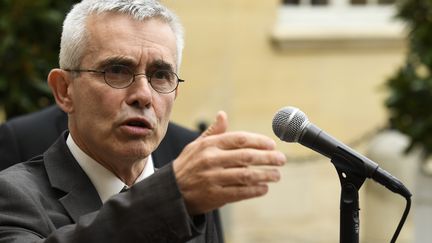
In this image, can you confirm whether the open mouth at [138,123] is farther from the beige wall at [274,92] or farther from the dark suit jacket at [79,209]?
the beige wall at [274,92]

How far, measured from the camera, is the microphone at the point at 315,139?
2867 millimetres

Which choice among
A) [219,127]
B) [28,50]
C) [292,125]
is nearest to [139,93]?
[292,125]

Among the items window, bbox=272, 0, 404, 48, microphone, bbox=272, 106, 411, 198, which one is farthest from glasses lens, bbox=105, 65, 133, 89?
window, bbox=272, 0, 404, 48

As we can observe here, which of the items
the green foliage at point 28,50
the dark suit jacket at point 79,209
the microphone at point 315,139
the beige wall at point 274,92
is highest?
the microphone at point 315,139

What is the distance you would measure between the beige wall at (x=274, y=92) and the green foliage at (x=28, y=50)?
368cm

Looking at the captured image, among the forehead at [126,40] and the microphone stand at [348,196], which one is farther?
the forehead at [126,40]

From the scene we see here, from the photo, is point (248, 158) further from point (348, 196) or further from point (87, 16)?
point (87, 16)

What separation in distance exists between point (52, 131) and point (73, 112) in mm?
1839

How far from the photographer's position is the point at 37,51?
6660 mm

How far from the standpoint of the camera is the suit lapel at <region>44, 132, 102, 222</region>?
3.15 metres

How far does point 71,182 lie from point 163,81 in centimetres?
40

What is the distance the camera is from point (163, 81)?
3188 mm

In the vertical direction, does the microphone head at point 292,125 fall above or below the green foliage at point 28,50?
above

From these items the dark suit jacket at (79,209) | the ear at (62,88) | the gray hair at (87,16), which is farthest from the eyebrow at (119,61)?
the dark suit jacket at (79,209)
